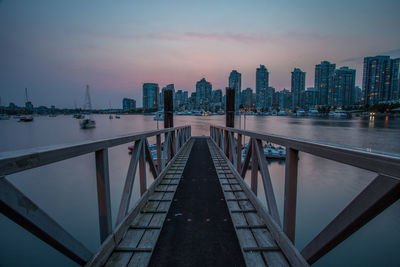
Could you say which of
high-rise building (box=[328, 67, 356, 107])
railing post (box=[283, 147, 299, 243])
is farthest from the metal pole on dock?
high-rise building (box=[328, 67, 356, 107])

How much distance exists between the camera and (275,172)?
16.6 meters

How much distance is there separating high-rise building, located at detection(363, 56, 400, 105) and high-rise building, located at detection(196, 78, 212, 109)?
123762 millimetres

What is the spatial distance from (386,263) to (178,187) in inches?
363

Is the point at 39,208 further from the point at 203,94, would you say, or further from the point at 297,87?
the point at 297,87

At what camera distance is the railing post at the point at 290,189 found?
1.77 m

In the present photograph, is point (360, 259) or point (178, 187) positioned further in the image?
point (360, 259)

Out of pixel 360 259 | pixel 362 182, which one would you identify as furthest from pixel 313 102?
pixel 360 259

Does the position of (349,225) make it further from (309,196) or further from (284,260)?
(309,196)

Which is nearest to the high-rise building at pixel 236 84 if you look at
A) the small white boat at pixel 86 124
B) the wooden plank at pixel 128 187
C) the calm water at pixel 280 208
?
the calm water at pixel 280 208

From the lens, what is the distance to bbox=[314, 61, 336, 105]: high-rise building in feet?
561

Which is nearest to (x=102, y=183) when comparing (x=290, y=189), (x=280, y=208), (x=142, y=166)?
(x=142, y=166)

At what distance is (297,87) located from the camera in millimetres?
179500

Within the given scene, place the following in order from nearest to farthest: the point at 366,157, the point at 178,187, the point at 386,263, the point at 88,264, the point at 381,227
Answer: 1. the point at 366,157
2. the point at 88,264
3. the point at 178,187
4. the point at 386,263
5. the point at 381,227

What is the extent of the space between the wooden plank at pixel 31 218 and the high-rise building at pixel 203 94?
543 feet
